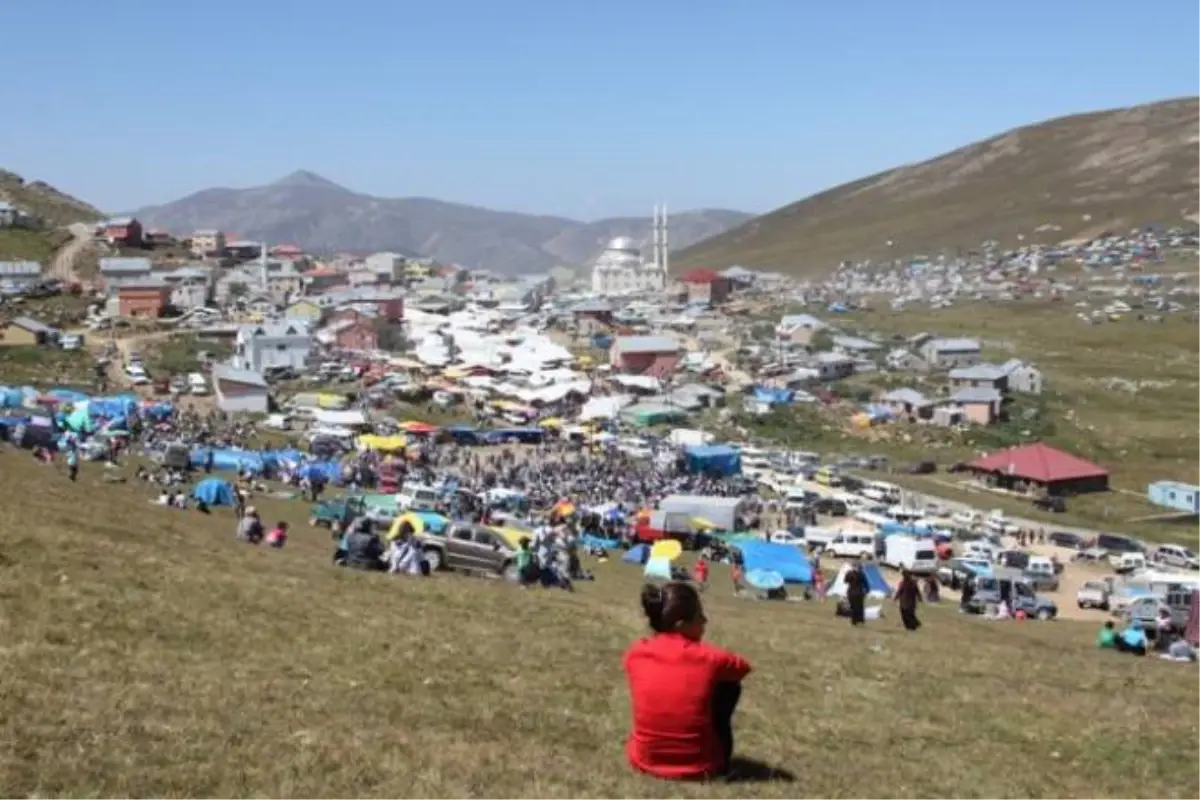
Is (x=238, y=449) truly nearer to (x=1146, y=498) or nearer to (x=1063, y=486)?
(x=1063, y=486)

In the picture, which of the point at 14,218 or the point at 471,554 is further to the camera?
the point at 14,218

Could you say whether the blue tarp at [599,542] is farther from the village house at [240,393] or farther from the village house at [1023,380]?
the village house at [1023,380]

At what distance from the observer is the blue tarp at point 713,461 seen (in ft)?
175

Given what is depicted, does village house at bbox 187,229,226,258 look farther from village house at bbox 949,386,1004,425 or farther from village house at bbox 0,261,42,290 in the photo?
village house at bbox 949,386,1004,425

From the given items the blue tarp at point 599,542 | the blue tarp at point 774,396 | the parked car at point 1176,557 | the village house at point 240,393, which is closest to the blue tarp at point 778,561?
the blue tarp at point 599,542

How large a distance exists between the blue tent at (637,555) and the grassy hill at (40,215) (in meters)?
87.0

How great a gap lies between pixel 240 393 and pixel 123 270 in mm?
42422

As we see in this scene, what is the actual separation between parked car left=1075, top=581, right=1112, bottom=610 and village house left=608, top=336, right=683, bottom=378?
51791 millimetres

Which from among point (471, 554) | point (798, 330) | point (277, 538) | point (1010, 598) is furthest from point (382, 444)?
point (798, 330)

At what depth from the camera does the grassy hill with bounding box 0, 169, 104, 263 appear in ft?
342

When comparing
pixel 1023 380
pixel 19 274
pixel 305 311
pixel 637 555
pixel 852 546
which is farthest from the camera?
pixel 305 311

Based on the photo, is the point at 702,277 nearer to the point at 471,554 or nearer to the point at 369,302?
the point at 369,302

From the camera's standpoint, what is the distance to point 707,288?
137500 millimetres

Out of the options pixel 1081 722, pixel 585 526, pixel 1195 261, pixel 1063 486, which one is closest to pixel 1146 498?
pixel 1063 486
